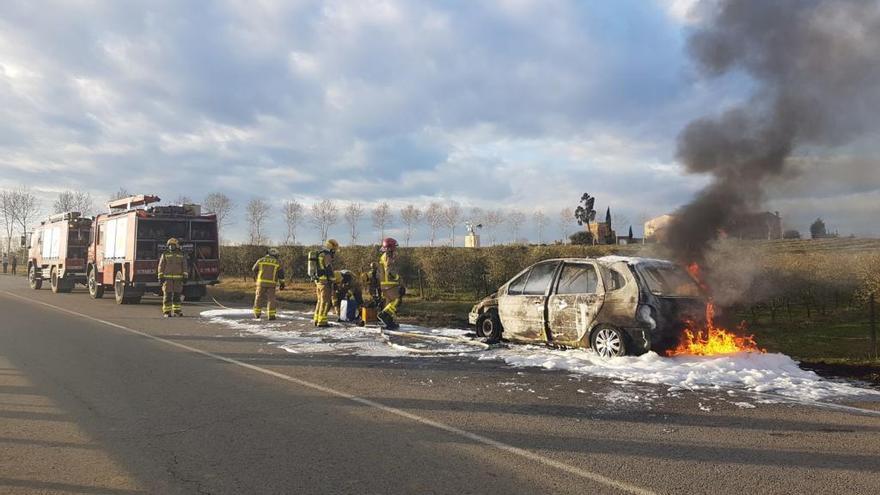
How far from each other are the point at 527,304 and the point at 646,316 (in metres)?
2.00

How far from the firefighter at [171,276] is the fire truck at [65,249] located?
920 centimetres

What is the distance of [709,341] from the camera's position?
7602mm

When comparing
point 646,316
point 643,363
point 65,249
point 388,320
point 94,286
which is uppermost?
point 65,249

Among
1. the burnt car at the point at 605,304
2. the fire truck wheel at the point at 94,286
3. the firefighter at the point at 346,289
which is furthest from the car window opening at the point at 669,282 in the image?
the fire truck wheel at the point at 94,286

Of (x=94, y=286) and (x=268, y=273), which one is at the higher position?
(x=268, y=273)

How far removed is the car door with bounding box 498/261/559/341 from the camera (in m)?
8.76

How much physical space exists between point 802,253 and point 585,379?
978 cm

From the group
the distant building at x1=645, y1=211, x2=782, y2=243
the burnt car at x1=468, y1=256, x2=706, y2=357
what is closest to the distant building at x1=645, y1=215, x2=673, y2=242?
the distant building at x1=645, y1=211, x2=782, y2=243

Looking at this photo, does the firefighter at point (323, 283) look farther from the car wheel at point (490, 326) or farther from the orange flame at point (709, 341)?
the orange flame at point (709, 341)

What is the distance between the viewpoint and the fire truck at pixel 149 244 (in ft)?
56.0

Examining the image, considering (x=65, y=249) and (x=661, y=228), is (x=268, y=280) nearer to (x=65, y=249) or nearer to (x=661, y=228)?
(x=661, y=228)

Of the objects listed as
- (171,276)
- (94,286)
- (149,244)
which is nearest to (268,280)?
(171,276)

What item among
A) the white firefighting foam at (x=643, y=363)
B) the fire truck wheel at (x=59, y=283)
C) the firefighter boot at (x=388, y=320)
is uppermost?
the fire truck wheel at (x=59, y=283)

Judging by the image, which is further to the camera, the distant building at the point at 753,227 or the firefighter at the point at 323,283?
the firefighter at the point at 323,283
